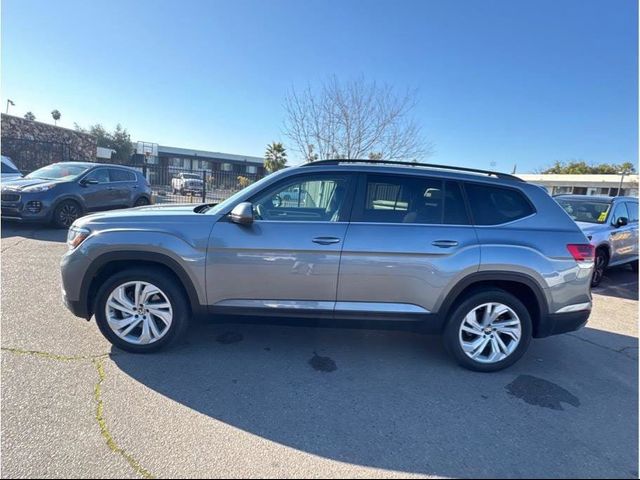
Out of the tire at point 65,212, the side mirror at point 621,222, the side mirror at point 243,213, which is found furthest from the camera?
the tire at point 65,212

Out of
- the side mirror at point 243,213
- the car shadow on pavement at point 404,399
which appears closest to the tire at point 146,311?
the car shadow on pavement at point 404,399

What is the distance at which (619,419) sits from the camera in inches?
109

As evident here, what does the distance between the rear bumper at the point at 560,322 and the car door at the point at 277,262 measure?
6.45ft

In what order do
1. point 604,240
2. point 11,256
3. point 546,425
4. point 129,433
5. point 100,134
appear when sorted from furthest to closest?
point 100,134 < point 604,240 < point 11,256 < point 546,425 < point 129,433

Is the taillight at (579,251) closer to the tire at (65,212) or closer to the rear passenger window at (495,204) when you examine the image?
the rear passenger window at (495,204)

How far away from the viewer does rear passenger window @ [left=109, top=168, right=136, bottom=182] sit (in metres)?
10.0

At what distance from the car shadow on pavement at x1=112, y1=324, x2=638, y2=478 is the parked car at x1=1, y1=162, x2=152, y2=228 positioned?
7.03 m

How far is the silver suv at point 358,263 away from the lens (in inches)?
124

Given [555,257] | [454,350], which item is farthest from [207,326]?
[555,257]

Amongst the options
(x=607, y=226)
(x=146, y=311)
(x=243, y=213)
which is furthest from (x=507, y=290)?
(x=607, y=226)

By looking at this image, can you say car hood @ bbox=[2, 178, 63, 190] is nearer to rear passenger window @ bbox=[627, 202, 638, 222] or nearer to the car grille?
the car grille

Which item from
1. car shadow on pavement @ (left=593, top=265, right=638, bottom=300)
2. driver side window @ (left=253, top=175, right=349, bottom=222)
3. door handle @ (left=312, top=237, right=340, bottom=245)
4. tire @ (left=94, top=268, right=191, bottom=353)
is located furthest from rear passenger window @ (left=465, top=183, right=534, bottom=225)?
car shadow on pavement @ (left=593, top=265, right=638, bottom=300)

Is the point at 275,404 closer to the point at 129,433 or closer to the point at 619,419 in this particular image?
the point at 129,433

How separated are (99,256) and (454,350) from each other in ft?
10.9
